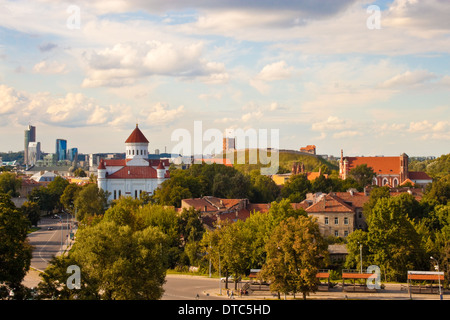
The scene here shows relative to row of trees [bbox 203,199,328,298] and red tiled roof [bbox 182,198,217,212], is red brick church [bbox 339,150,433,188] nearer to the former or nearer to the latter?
red tiled roof [bbox 182,198,217,212]

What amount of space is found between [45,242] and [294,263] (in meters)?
45.3

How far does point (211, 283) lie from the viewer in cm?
4716

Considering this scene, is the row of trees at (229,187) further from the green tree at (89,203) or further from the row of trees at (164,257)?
the row of trees at (164,257)

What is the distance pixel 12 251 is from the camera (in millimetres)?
30469

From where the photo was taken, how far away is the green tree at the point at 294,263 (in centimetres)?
3656

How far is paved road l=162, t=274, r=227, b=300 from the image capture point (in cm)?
4016

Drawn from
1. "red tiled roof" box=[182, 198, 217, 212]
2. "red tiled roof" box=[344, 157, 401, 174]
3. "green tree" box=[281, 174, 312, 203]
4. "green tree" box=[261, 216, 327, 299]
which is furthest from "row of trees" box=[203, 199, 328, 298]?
"red tiled roof" box=[344, 157, 401, 174]

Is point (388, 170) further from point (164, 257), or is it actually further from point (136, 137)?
point (164, 257)

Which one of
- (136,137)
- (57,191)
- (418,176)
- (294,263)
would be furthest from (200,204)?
(418,176)

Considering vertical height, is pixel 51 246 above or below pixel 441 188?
below
